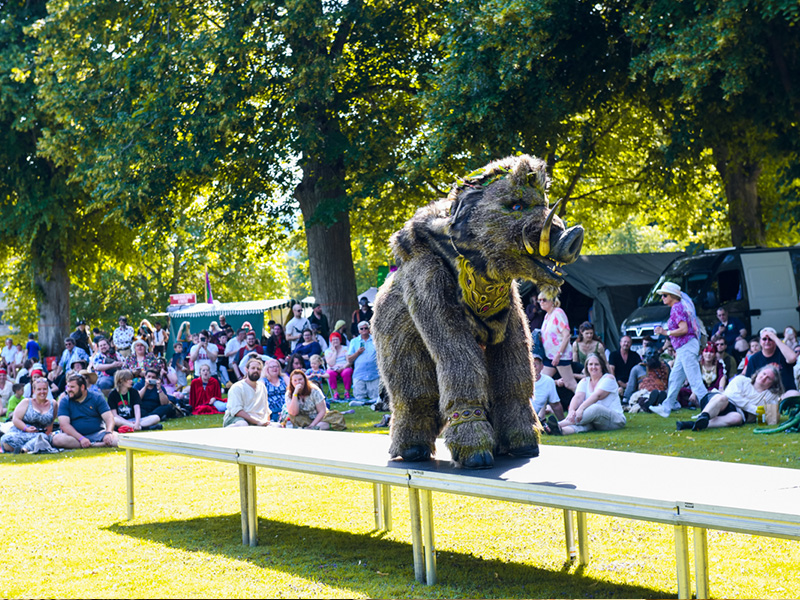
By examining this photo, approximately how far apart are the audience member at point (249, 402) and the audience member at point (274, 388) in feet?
1.84

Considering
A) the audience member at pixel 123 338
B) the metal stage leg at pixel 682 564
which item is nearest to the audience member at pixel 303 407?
the audience member at pixel 123 338

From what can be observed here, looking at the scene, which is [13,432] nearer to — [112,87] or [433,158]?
[433,158]

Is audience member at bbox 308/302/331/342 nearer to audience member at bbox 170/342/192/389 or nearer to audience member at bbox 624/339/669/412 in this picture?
audience member at bbox 170/342/192/389

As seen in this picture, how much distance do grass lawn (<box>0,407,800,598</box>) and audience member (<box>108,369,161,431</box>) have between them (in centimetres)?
465

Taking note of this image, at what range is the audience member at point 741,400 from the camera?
11086mm

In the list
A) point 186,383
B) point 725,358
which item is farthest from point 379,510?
Result: point 186,383

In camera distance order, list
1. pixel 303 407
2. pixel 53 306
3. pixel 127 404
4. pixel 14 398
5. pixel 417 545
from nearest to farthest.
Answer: pixel 417 545 < pixel 303 407 < pixel 127 404 < pixel 14 398 < pixel 53 306

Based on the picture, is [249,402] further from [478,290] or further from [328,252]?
[328,252]

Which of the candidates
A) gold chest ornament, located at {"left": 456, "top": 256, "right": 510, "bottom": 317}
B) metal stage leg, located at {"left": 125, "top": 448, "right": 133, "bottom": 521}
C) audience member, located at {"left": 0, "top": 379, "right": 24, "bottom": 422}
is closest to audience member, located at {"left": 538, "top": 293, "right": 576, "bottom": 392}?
metal stage leg, located at {"left": 125, "top": 448, "right": 133, "bottom": 521}

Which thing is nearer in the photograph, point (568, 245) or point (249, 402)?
point (568, 245)

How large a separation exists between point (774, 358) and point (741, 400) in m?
1.26

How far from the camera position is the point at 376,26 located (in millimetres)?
19641

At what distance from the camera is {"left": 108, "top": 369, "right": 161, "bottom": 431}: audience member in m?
14.0

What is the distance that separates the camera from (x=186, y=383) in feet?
64.7
